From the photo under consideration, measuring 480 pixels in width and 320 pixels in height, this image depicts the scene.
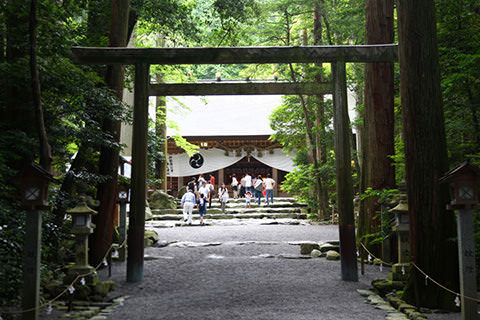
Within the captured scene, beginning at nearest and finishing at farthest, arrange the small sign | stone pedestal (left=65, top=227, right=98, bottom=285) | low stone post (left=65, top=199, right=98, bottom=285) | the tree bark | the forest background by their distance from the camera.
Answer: the forest background → stone pedestal (left=65, top=227, right=98, bottom=285) → low stone post (left=65, top=199, right=98, bottom=285) → the tree bark → the small sign

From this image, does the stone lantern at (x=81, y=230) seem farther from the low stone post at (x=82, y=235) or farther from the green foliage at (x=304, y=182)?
the green foliage at (x=304, y=182)

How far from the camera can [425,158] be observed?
480 cm

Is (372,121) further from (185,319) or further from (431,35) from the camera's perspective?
(185,319)

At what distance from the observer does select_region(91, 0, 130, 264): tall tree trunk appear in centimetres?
742

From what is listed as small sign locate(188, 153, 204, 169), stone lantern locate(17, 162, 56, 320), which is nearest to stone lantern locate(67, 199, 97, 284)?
stone lantern locate(17, 162, 56, 320)

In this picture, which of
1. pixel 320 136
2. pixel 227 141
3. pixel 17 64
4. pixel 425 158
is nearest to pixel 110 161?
pixel 17 64

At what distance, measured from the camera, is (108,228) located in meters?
7.62

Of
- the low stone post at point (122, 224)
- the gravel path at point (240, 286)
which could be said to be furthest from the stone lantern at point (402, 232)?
the low stone post at point (122, 224)

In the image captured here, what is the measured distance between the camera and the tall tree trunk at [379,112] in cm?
787

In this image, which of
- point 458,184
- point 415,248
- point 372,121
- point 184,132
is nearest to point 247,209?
point 184,132

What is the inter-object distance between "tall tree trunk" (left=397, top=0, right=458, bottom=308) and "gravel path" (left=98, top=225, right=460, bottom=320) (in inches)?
19.6

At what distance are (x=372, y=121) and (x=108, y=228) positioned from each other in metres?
5.22

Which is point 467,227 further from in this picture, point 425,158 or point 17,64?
point 17,64

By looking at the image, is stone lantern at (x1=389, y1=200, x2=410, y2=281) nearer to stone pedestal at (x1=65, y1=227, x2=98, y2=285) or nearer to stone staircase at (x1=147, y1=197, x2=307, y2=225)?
stone pedestal at (x1=65, y1=227, x2=98, y2=285)
